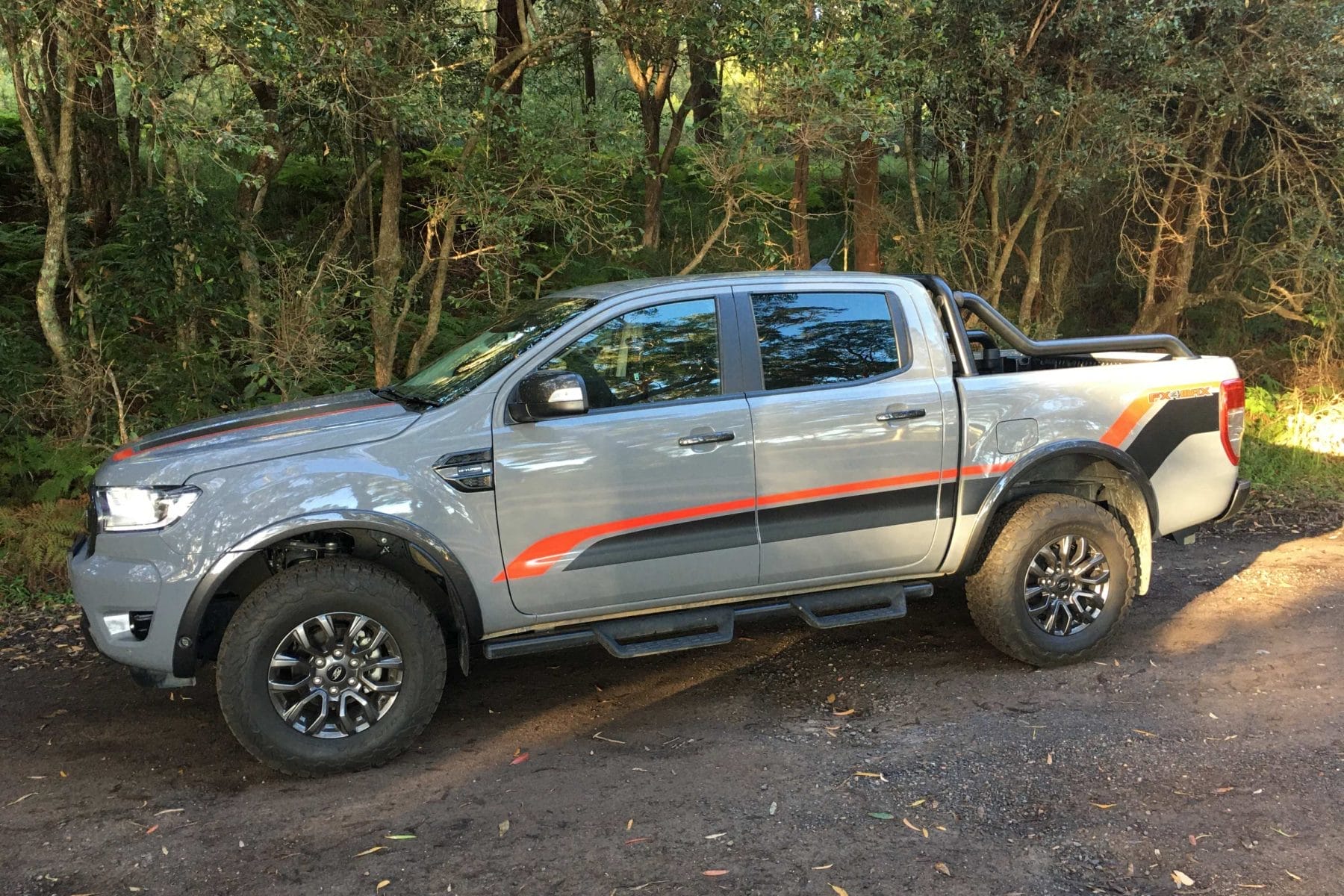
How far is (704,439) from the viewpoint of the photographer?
14.3 feet

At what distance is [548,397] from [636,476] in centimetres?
53

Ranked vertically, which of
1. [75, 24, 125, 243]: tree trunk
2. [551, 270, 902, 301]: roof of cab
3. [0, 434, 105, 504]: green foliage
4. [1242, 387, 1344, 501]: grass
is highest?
[75, 24, 125, 243]: tree trunk

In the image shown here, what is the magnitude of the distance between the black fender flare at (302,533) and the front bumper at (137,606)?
0.04 m

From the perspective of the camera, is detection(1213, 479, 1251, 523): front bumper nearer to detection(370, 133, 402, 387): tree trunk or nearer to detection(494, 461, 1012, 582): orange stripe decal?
detection(494, 461, 1012, 582): orange stripe decal

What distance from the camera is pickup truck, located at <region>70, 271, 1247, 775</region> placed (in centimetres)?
395

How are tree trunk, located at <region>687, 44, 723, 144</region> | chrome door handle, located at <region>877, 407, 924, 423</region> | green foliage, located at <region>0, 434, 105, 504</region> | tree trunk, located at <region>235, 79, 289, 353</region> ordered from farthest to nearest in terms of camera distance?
1. tree trunk, located at <region>687, 44, 723, 144</region>
2. tree trunk, located at <region>235, 79, 289, 353</region>
3. green foliage, located at <region>0, 434, 105, 504</region>
4. chrome door handle, located at <region>877, 407, 924, 423</region>

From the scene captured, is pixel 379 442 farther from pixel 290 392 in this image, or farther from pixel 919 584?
pixel 290 392

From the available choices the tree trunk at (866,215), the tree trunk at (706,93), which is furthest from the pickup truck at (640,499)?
the tree trunk at (866,215)

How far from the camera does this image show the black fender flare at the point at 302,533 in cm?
390

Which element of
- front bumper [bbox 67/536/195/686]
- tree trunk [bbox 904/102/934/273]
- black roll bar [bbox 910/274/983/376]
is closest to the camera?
front bumper [bbox 67/536/195/686]

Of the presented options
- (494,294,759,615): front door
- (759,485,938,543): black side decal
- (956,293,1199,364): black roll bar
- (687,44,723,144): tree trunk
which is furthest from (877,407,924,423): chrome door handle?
(687,44,723,144): tree trunk

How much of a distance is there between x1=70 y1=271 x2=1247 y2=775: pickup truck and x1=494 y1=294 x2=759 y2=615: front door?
11 millimetres

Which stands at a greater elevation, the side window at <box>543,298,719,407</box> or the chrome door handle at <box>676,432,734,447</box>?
the side window at <box>543,298,719,407</box>

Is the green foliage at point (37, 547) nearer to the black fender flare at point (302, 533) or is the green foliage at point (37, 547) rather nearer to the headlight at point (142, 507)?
the headlight at point (142, 507)
